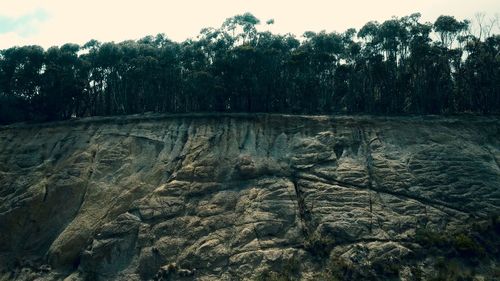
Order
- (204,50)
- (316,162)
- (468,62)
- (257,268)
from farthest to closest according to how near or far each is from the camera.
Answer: (204,50)
(468,62)
(316,162)
(257,268)

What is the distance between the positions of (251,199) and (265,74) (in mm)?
17244

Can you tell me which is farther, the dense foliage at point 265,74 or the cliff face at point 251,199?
the dense foliage at point 265,74

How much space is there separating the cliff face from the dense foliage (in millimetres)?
Result: 5154

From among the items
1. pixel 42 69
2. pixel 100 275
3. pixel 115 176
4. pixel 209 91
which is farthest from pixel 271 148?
pixel 42 69

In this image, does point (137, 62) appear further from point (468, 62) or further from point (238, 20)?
point (468, 62)

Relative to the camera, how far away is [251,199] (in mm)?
44375

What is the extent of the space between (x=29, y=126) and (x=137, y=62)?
1290cm

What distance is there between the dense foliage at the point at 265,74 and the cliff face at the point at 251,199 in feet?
16.9

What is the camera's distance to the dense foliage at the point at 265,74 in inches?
2167

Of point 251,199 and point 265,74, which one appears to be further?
point 265,74

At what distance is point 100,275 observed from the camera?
1631 inches

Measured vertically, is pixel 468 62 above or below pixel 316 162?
above

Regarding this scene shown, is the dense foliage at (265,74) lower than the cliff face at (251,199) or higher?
higher

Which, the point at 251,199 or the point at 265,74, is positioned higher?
the point at 265,74
